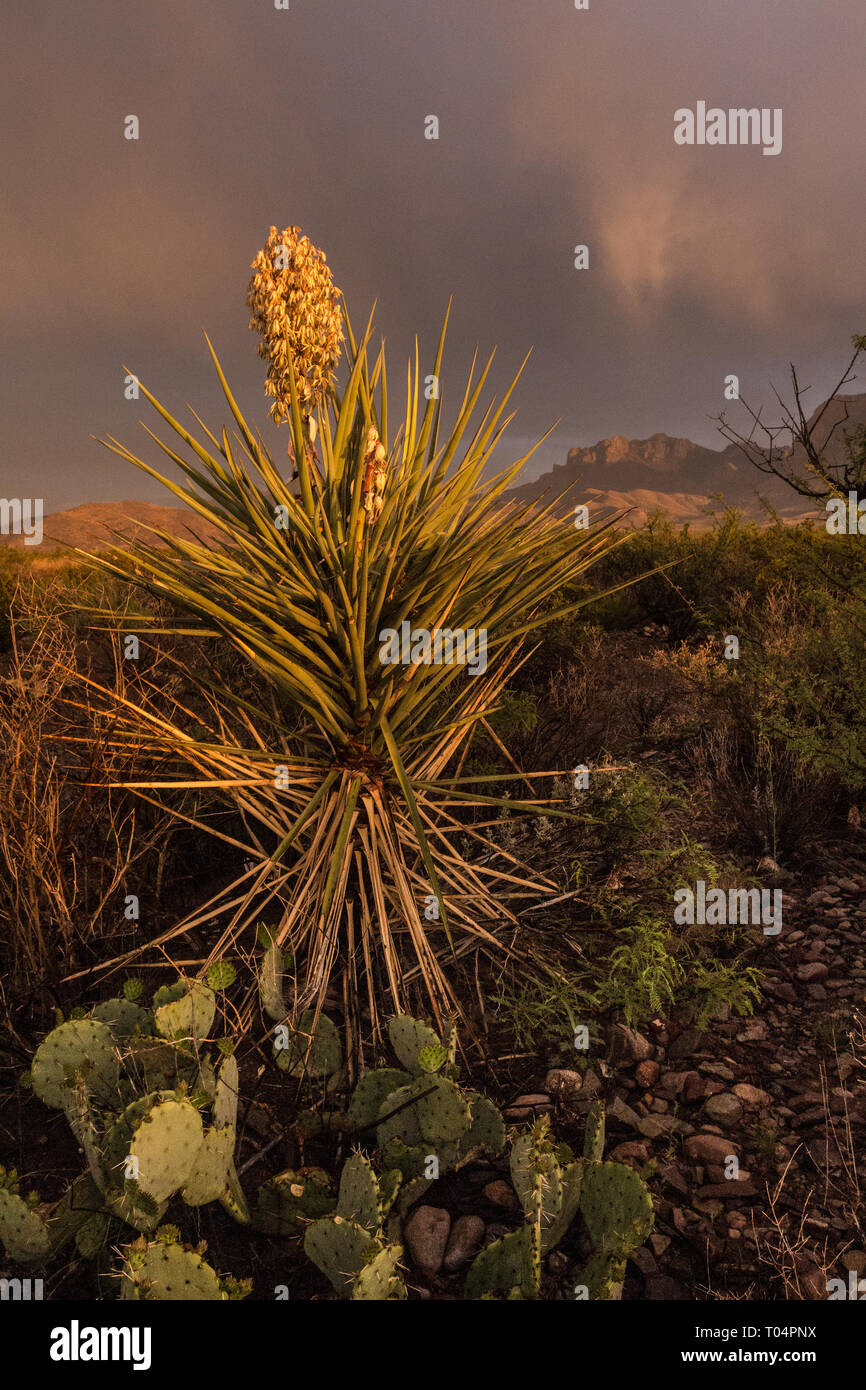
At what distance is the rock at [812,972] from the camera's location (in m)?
2.94

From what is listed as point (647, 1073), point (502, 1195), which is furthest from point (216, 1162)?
point (647, 1073)

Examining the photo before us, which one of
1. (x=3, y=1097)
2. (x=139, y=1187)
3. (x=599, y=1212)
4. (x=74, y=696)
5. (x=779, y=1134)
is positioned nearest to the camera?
(x=139, y=1187)

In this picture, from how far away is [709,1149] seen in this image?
85.7 inches

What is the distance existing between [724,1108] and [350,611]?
77.3 inches

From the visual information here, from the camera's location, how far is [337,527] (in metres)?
2.60

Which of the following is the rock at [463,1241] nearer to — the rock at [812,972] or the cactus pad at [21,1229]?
the cactus pad at [21,1229]

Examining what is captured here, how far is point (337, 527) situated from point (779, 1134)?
239cm

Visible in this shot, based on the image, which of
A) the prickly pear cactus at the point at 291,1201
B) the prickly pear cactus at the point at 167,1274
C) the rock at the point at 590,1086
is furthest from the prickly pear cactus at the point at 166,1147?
the rock at the point at 590,1086

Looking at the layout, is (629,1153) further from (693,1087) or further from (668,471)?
(668,471)

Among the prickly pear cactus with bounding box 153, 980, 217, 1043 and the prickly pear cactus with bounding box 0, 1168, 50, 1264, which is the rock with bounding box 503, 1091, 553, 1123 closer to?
the prickly pear cactus with bounding box 153, 980, 217, 1043

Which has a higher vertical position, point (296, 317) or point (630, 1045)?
point (296, 317)

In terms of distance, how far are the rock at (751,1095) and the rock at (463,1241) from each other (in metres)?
0.96

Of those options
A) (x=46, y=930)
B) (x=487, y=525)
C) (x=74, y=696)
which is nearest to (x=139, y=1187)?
(x=46, y=930)
